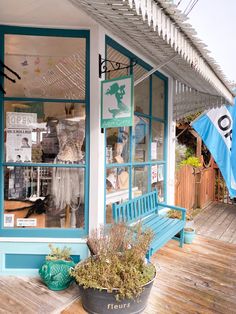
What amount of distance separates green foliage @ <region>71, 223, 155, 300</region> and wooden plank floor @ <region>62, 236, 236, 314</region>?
39 cm

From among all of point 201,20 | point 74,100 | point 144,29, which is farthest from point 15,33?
point 201,20

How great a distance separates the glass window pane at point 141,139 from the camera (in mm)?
4055

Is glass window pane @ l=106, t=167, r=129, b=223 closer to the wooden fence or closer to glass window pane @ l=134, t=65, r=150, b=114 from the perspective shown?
glass window pane @ l=134, t=65, r=150, b=114

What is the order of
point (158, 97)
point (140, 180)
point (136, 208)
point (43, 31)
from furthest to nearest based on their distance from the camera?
1. point (158, 97)
2. point (140, 180)
3. point (136, 208)
4. point (43, 31)

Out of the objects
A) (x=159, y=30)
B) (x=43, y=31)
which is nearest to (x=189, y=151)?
(x=43, y=31)

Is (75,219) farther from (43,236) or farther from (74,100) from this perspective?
(74,100)

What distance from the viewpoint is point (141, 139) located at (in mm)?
4246

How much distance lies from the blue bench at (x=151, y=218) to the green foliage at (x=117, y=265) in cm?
46

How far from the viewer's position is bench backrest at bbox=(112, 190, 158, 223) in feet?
10.9

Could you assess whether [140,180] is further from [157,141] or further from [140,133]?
[157,141]

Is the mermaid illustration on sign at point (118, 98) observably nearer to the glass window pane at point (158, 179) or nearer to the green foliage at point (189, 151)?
the glass window pane at point (158, 179)

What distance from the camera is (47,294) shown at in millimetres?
2738

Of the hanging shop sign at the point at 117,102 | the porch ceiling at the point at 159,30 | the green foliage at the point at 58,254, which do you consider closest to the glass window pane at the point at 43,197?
the green foliage at the point at 58,254

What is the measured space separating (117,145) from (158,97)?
64.3 inches
